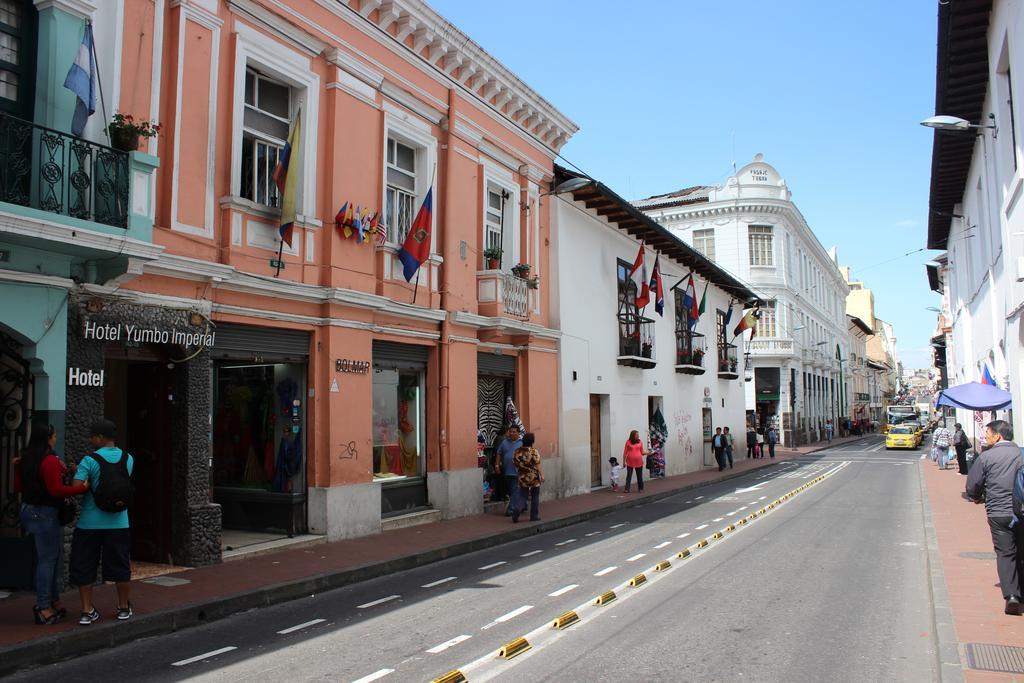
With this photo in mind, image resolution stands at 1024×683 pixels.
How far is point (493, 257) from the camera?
16984mm

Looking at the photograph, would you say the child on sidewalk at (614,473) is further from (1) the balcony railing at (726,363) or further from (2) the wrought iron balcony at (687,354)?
(1) the balcony railing at (726,363)

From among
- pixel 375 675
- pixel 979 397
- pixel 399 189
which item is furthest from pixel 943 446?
pixel 375 675

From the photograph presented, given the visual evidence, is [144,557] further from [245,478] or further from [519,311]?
[519,311]

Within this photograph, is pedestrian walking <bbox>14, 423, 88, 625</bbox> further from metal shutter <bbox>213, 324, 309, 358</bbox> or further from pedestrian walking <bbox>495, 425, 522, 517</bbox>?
pedestrian walking <bbox>495, 425, 522, 517</bbox>

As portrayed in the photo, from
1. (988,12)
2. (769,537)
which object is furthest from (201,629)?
(988,12)

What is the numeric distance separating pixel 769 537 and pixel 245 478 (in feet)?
28.4

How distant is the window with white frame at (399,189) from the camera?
14.5 m

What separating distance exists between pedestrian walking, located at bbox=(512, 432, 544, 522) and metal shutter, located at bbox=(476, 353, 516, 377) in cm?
236

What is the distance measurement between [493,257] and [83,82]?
9.67m

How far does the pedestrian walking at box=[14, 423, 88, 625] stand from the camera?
707 centimetres

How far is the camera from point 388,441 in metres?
14.2

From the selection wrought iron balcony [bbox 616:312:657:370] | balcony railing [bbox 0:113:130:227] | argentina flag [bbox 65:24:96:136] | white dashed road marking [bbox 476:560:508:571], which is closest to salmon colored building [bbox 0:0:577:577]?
balcony railing [bbox 0:113:130:227]

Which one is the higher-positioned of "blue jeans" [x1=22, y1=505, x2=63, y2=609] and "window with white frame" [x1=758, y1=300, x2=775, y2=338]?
"window with white frame" [x1=758, y1=300, x2=775, y2=338]

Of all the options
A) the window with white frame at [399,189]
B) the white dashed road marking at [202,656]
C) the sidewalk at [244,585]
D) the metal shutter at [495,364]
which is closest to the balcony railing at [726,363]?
the metal shutter at [495,364]
